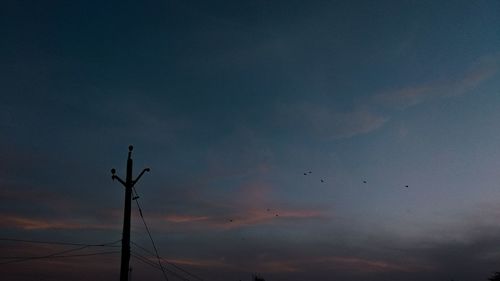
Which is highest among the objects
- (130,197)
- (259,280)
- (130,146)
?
(130,146)

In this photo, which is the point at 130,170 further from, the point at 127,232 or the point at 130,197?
the point at 127,232

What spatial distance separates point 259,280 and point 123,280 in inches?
2543

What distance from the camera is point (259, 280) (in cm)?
8131

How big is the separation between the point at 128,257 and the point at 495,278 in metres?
55.0

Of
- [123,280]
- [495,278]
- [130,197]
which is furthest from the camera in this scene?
[495,278]

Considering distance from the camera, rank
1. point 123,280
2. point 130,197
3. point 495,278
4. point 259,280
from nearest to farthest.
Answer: point 123,280, point 130,197, point 495,278, point 259,280

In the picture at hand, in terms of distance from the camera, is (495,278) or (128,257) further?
(495,278)

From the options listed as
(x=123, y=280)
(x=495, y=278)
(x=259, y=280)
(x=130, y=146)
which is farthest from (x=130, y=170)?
(x=259, y=280)

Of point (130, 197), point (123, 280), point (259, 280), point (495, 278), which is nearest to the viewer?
point (123, 280)

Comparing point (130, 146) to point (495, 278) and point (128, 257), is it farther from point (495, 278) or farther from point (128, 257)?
point (495, 278)

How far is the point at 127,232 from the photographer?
2055 centimetres

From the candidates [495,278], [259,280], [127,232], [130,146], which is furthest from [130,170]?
[259,280]

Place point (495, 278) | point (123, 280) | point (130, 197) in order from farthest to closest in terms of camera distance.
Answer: point (495, 278) < point (130, 197) < point (123, 280)

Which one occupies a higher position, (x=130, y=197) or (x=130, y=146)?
(x=130, y=146)
